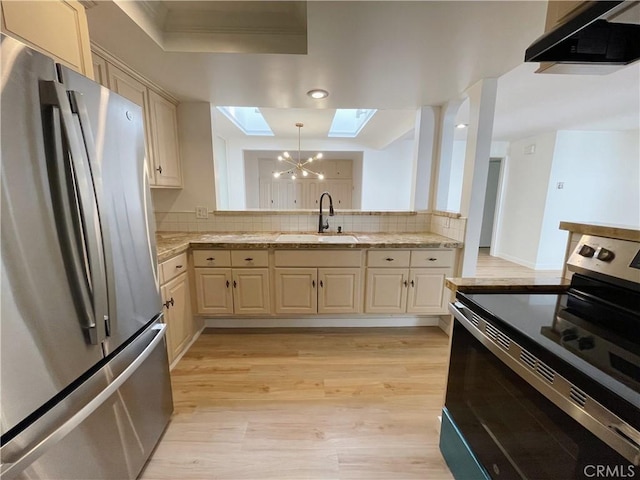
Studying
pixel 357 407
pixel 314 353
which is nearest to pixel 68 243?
pixel 357 407

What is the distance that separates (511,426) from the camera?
35.1 inches

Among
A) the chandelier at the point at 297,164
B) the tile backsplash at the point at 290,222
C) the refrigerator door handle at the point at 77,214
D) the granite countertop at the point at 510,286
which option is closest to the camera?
the refrigerator door handle at the point at 77,214

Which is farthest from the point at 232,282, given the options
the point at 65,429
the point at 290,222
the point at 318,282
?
the point at 65,429

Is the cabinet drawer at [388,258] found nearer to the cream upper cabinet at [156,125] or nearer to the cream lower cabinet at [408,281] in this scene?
the cream lower cabinet at [408,281]

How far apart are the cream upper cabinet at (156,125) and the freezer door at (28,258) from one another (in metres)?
1.18

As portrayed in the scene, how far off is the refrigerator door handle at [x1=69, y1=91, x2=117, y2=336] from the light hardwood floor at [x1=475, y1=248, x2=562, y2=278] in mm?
4365

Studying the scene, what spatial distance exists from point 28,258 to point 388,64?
2146 mm

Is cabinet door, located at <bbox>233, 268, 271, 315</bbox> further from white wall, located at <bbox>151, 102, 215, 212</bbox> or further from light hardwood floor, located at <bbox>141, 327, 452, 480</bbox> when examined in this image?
white wall, located at <bbox>151, 102, 215, 212</bbox>

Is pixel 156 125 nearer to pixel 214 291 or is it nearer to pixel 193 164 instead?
pixel 193 164

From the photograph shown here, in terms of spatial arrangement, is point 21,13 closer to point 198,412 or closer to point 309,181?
point 198,412

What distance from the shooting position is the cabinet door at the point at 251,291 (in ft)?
7.66

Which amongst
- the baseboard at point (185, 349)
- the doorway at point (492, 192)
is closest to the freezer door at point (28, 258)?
the baseboard at point (185, 349)

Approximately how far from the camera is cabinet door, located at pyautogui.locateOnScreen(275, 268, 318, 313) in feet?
7.69

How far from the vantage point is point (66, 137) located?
0.80 meters
